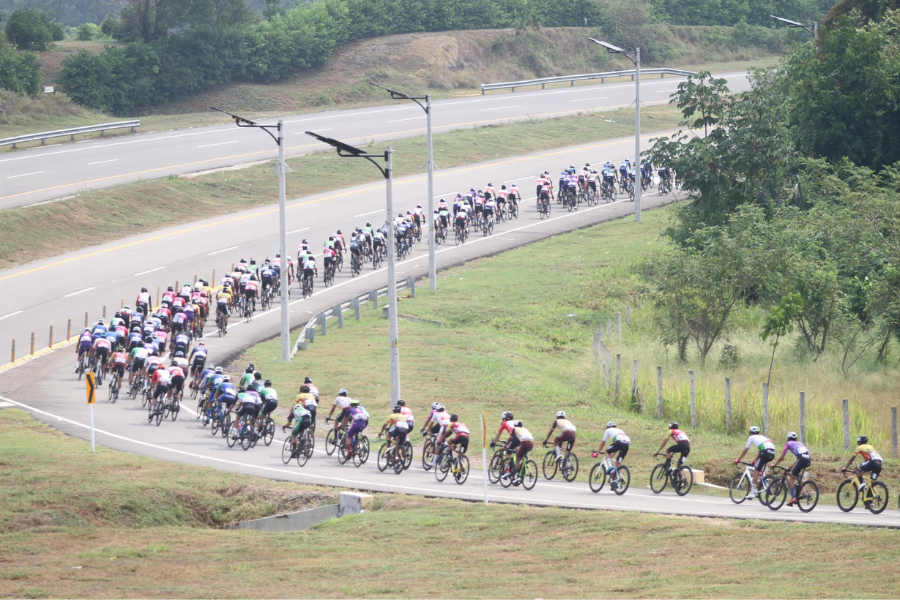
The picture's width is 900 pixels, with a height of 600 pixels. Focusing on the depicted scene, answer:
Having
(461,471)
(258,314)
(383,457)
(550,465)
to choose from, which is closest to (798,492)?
(550,465)

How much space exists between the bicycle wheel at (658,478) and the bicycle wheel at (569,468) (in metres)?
1.59

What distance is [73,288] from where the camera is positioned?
42594 millimetres

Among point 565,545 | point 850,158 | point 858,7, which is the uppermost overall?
point 858,7

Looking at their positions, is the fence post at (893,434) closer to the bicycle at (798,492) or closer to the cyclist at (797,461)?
the bicycle at (798,492)

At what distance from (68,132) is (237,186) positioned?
39.9ft

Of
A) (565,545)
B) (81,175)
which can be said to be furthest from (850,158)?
(81,175)

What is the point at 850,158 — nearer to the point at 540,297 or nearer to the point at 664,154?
the point at 664,154

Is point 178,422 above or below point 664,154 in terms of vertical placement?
below

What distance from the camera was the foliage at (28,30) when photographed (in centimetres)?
7425

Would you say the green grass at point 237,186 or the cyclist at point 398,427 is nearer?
A: the cyclist at point 398,427

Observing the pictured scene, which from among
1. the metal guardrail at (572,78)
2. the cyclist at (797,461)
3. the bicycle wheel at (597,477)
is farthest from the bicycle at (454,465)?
the metal guardrail at (572,78)

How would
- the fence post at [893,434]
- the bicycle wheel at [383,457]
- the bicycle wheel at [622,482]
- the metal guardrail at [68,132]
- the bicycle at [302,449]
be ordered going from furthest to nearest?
the metal guardrail at [68,132] → the fence post at [893,434] → the bicycle at [302,449] → the bicycle wheel at [383,457] → the bicycle wheel at [622,482]

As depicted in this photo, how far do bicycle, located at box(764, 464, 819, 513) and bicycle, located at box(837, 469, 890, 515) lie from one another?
1.47ft

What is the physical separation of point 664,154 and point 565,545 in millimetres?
29046
